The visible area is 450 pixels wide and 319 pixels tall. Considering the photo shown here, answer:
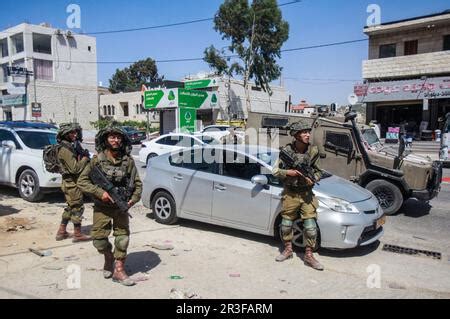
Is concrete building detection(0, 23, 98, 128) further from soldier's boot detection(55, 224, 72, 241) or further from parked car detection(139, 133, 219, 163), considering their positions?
soldier's boot detection(55, 224, 72, 241)

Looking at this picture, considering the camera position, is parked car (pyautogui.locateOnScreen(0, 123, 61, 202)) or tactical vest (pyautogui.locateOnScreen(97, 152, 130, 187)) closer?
tactical vest (pyautogui.locateOnScreen(97, 152, 130, 187))

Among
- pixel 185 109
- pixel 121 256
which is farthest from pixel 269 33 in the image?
pixel 121 256

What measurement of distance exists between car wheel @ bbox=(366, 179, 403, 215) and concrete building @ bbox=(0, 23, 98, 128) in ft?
143

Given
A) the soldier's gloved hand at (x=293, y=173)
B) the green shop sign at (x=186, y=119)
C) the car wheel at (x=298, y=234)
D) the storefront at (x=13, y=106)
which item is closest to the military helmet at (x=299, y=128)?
the soldier's gloved hand at (x=293, y=173)

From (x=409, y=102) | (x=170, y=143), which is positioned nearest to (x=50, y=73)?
(x=170, y=143)

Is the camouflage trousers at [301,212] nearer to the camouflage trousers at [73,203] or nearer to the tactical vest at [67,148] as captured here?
the camouflage trousers at [73,203]

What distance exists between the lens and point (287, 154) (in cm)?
470

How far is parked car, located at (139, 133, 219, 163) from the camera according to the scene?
44.0 feet

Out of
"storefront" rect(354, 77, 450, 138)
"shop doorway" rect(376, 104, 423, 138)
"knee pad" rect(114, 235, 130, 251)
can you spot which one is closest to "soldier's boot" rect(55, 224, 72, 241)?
"knee pad" rect(114, 235, 130, 251)

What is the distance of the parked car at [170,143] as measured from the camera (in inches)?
527

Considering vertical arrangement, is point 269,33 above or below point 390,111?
above

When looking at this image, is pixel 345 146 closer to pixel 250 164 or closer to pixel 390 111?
pixel 250 164

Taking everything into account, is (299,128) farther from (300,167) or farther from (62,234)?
(62,234)

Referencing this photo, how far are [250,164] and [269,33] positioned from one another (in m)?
31.7
